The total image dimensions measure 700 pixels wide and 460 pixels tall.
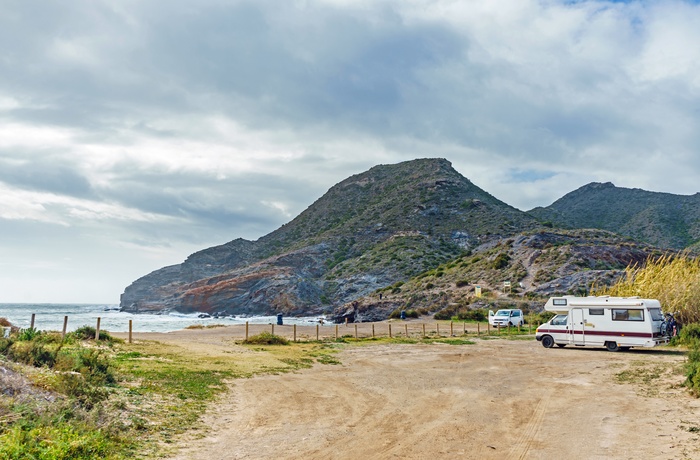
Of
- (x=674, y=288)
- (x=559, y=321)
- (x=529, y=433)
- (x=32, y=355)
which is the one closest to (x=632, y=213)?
(x=674, y=288)

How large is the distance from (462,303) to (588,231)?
111 feet

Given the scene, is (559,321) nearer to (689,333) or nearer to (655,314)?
(655,314)

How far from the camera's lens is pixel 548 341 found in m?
29.5

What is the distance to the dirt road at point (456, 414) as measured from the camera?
30.6ft

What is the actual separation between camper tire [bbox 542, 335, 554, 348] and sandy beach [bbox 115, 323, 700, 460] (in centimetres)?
734

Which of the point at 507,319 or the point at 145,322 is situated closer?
the point at 507,319

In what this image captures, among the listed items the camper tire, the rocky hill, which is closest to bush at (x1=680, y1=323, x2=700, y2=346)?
the camper tire

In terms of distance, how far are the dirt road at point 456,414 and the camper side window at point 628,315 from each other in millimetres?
5247

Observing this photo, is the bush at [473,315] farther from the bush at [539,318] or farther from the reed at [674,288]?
the reed at [674,288]

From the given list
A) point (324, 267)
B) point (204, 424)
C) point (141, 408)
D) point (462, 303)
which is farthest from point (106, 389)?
point (324, 267)

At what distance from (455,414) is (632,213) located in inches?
5106

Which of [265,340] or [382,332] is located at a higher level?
[265,340]

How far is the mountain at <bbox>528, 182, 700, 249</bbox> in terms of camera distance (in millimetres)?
105688

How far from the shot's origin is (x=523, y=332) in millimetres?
41125
